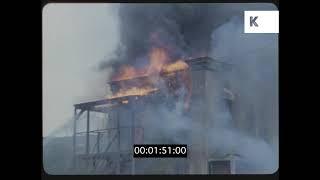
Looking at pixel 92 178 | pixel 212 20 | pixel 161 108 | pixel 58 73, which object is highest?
pixel 212 20

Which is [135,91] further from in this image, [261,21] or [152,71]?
[261,21]

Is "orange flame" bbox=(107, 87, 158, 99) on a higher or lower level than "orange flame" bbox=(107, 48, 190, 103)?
lower

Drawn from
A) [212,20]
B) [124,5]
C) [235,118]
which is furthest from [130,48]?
[235,118]

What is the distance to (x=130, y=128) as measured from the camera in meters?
2.97

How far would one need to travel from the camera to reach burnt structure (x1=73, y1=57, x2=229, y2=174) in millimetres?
2953

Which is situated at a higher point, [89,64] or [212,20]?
[212,20]

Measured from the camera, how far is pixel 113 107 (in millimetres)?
2984

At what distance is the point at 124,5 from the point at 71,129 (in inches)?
28.2

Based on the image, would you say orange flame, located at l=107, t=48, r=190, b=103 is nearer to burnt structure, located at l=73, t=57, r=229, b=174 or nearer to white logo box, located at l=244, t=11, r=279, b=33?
burnt structure, located at l=73, t=57, r=229, b=174

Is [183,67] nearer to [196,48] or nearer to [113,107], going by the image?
[196,48]

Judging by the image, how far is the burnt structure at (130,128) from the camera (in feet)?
9.69
